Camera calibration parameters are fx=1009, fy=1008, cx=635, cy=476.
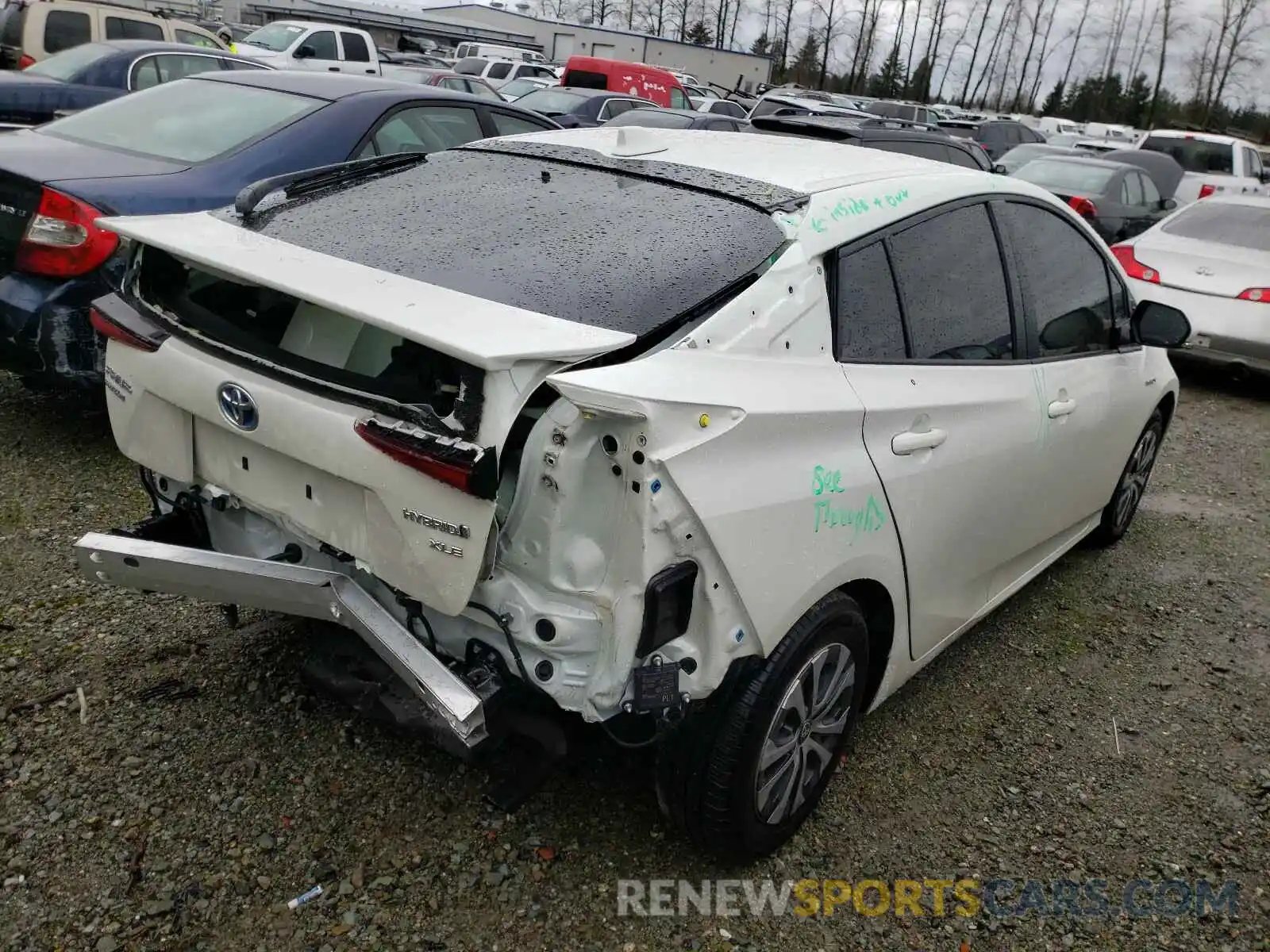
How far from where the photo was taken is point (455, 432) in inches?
78.6

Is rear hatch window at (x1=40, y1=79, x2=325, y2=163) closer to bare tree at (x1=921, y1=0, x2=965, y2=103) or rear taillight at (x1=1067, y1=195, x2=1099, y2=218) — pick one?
rear taillight at (x1=1067, y1=195, x2=1099, y2=218)

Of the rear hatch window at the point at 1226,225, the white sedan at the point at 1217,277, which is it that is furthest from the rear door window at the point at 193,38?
the rear hatch window at the point at 1226,225

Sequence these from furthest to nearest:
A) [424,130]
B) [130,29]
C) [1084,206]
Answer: [130,29]
[1084,206]
[424,130]

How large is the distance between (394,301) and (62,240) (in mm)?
2795

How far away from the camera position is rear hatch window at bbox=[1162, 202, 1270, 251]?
8031mm

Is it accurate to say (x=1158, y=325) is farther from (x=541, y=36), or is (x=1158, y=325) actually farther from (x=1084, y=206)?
(x=541, y=36)

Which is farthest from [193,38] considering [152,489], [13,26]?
[152,489]

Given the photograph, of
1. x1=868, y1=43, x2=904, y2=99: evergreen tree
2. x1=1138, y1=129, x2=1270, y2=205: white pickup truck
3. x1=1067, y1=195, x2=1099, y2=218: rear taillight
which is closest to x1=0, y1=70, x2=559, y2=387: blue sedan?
x1=1067, y1=195, x2=1099, y2=218: rear taillight

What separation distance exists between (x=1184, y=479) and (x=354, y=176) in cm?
505

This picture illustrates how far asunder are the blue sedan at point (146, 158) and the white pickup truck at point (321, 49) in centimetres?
1267

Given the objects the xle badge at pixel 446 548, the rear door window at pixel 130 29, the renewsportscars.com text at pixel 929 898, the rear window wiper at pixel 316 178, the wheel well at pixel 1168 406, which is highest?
the rear door window at pixel 130 29

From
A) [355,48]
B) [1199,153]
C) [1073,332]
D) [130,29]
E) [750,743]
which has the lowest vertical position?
[750,743]

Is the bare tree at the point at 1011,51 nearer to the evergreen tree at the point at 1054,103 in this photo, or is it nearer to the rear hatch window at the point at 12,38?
the evergreen tree at the point at 1054,103

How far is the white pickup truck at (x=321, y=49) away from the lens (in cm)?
1694
